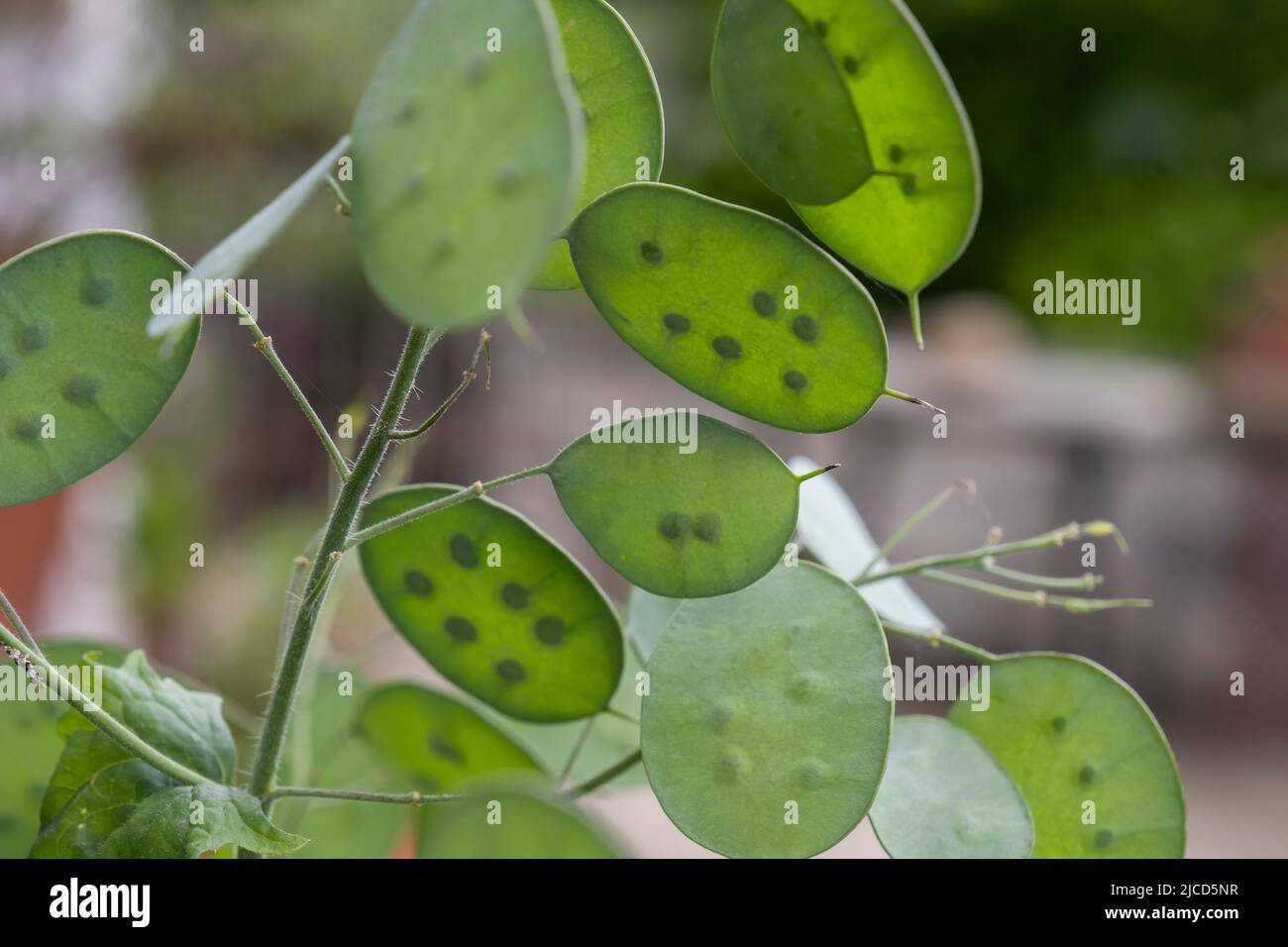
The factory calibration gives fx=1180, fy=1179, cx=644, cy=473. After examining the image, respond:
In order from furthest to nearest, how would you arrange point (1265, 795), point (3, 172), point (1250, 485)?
point (1250, 485) → point (1265, 795) → point (3, 172)

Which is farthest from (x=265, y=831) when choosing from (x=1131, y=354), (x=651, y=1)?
(x=651, y=1)

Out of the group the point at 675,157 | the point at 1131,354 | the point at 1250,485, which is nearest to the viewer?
the point at 1250,485

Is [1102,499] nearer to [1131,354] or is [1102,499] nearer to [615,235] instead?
[1131,354]

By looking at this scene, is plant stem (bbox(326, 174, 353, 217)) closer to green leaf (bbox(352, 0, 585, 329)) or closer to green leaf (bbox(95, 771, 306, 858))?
green leaf (bbox(352, 0, 585, 329))

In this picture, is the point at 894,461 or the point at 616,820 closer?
the point at 616,820

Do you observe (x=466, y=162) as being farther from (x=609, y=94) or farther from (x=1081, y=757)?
(x=1081, y=757)

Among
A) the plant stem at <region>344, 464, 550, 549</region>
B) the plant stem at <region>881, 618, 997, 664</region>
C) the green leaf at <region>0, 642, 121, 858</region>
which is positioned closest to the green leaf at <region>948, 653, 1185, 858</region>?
the plant stem at <region>881, 618, 997, 664</region>

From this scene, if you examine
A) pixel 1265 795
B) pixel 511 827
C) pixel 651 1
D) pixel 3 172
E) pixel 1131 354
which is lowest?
pixel 1265 795

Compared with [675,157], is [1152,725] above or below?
below
